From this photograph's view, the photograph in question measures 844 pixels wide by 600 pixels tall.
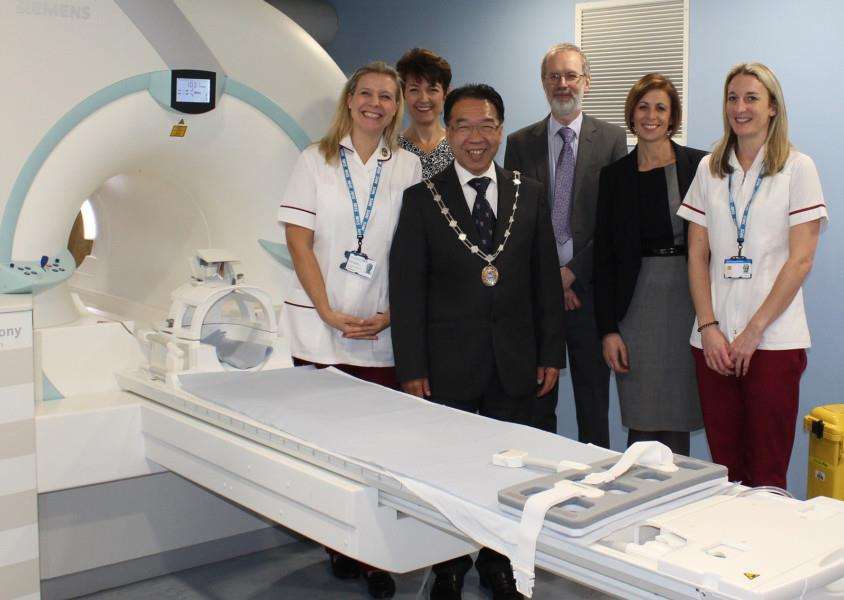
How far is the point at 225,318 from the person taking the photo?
268cm

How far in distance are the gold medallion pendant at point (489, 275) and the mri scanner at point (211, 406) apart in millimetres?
391

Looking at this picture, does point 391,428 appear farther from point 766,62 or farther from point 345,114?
point 766,62

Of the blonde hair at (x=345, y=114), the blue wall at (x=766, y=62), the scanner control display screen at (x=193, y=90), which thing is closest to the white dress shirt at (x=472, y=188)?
the blonde hair at (x=345, y=114)

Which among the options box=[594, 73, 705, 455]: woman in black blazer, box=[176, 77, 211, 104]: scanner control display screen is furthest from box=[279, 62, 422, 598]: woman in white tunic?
box=[594, 73, 705, 455]: woman in black blazer

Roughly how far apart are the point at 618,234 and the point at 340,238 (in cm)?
76

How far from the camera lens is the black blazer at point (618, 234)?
266 cm

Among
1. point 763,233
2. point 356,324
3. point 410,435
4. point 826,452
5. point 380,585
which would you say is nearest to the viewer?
point 410,435

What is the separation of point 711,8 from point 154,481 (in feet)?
7.88

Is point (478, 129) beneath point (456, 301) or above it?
above

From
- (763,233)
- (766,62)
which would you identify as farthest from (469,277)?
(766,62)

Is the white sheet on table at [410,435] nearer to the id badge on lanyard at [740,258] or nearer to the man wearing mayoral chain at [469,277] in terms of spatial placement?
the man wearing mayoral chain at [469,277]

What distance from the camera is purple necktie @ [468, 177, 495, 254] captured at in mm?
2438

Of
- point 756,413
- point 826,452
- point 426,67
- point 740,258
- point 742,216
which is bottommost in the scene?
point 826,452

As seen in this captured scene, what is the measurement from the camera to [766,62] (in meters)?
3.28
